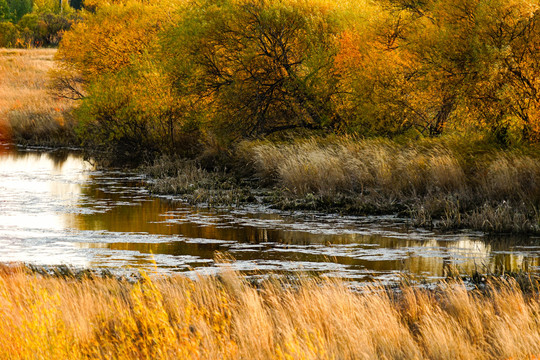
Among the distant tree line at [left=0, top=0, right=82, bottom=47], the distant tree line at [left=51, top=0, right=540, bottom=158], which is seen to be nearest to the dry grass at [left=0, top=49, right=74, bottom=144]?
the distant tree line at [left=51, top=0, right=540, bottom=158]

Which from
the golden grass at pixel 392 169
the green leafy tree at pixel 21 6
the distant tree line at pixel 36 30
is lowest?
the golden grass at pixel 392 169

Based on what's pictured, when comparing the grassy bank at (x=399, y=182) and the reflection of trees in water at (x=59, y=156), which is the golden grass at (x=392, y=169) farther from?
the reflection of trees in water at (x=59, y=156)

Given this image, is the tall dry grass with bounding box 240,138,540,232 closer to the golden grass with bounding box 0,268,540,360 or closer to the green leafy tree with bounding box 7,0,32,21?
the golden grass with bounding box 0,268,540,360

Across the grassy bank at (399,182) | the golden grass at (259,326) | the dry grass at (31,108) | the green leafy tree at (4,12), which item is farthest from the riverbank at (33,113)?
the green leafy tree at (4,12)

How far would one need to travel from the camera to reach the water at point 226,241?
14.0m

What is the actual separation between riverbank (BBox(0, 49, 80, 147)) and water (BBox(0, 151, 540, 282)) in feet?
62.8

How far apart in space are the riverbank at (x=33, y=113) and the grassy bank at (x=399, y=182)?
18086mm

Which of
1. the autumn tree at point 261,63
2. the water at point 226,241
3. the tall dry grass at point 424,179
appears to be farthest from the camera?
the autumn tree at point 261,63

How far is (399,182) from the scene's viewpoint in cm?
2047

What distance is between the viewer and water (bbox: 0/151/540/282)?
550 inches

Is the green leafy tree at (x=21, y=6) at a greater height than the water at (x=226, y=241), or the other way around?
the green leafy tree at (x=21, y=6)

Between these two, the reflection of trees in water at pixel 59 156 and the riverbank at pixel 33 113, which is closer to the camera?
the reflection of trees in water at pixel 59 156

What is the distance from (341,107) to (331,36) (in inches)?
119

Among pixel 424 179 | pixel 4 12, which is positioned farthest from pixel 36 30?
pixel 424 179
